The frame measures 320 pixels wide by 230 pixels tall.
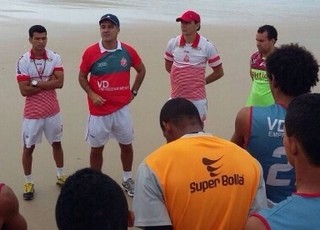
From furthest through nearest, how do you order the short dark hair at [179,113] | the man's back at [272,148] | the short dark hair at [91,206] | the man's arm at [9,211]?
the man's back at [272,148], the short dark hair at [179,113], the man's arm at [9,211], the short dark hair at [91,206]

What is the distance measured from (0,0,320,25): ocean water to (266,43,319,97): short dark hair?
1516 centimetres

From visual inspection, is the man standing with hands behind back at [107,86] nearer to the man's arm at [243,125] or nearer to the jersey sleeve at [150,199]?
the man's arm at [243,125]

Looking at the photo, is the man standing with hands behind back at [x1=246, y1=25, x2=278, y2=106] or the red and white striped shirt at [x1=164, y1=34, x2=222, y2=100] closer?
the man standing with hands behind back at [x1=246, y1=25, x2=278, y2=106]

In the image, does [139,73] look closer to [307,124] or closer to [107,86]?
[107,86]

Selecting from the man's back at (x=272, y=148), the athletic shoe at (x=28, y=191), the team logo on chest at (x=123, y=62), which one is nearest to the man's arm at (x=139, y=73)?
the team logo on chest at (x=123, y=62)

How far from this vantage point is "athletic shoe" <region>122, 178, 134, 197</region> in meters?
6.09

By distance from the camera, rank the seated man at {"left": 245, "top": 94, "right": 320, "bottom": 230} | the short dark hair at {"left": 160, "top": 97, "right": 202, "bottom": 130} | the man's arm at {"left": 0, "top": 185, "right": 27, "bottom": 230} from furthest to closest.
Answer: the short dark hair at {"left": 160, "top": 97, "right": 202, "bottom": 130} → the man's arm at {"left": 0, "top": 185, "right": 27, "bottom": 230} → the seated man at {"left": 245, "top": 94, "right": 320, "bottom": 230}

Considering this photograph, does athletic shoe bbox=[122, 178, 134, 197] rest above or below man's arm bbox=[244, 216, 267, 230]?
below

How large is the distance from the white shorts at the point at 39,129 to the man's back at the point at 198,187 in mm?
3314

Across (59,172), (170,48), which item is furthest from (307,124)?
(170,48)

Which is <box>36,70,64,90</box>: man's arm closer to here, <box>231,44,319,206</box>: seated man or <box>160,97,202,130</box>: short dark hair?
<box>160,97,202,130</box>: short dark hair

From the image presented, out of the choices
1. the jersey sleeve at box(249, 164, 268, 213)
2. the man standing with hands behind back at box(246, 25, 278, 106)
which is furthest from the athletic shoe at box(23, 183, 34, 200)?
the jersey sleeve at box(249, 164, 268, 213)

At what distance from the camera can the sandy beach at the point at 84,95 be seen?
261 inches

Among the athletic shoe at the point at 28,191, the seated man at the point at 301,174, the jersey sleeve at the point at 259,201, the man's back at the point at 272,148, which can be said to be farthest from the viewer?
the athletic shoe at the point at 28,191
